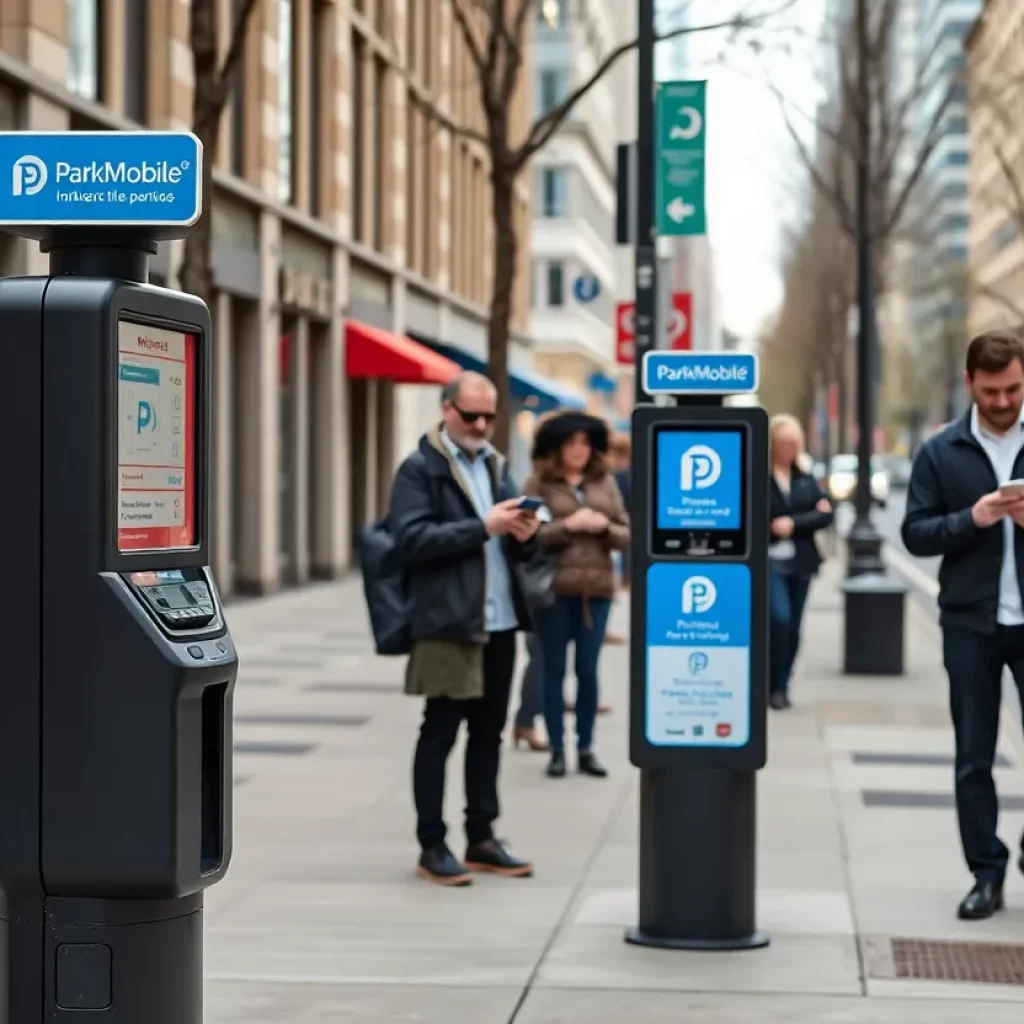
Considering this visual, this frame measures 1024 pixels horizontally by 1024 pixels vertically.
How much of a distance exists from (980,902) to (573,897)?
139cm

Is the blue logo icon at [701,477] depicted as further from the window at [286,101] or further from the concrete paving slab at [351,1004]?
the window at [286,101]

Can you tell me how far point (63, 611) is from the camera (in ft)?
13.4

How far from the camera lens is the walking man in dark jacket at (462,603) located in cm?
779

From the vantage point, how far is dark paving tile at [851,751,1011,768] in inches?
443

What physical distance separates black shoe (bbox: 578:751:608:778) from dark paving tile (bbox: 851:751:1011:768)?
1.40 m

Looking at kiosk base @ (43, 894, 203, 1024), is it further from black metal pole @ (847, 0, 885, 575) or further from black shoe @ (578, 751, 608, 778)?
black metal pole @ (847, 0, 885, 575)

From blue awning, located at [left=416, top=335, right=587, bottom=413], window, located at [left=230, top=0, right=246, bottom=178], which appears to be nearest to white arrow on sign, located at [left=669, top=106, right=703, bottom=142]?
window, located at [left=230, top=0, right=246, bottom=178]

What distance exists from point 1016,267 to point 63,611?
94.9 m

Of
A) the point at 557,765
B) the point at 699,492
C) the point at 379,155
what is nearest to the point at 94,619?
the point at 699,492

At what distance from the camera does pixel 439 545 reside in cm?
773

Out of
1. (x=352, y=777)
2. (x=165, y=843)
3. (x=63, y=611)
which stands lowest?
(x=352, y=777)

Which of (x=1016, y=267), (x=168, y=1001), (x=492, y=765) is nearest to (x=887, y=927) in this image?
(x=492, y=765)

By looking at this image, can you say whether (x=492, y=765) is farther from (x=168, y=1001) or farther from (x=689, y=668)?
(x=168, y=1001)

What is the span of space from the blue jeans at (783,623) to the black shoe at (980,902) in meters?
6.37
